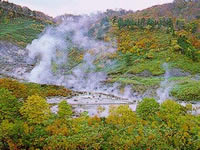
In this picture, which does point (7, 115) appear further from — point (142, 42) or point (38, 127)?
point (142, 42)

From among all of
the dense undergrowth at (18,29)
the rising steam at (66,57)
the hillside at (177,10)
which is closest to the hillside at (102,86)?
the rising steam at (66,57)

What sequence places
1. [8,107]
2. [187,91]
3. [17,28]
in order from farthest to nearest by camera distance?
[17,28]
[187,91]
[8,107]

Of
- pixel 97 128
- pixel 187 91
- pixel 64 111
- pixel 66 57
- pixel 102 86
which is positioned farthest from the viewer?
pixel 66 57

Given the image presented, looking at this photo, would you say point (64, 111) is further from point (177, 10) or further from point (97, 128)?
point (177, 10)

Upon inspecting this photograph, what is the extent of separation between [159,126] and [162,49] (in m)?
46.4

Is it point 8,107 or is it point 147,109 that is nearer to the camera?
point 8,107

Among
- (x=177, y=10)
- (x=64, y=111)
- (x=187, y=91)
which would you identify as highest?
(x=177, y=10)

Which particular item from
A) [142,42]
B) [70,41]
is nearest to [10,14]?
[70,41]

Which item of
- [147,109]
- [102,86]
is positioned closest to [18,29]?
[102,86]

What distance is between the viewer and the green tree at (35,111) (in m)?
20.4

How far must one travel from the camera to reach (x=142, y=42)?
70188mm

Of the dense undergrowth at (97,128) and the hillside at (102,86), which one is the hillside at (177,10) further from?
the dense undergrowth at (97,128)

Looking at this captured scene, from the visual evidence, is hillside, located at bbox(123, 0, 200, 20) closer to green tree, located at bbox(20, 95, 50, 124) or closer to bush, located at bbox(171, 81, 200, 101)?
bush, located at bbox(171, 81, 200, 101)

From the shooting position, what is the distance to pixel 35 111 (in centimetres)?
2086
